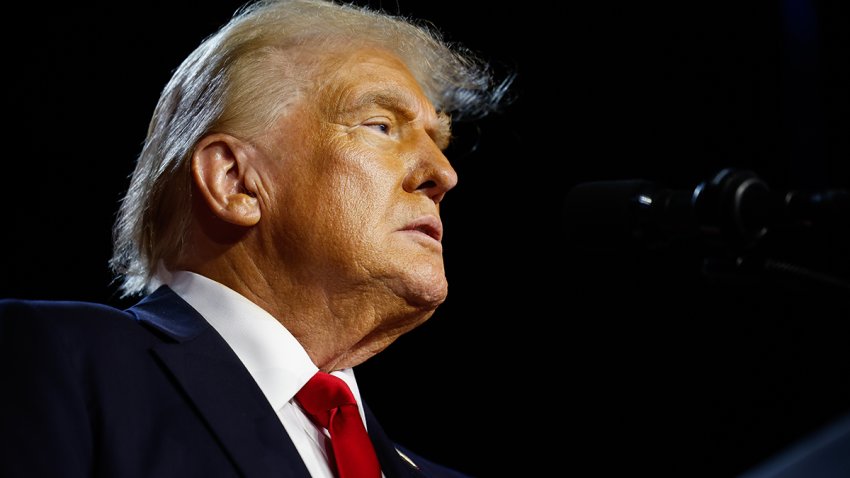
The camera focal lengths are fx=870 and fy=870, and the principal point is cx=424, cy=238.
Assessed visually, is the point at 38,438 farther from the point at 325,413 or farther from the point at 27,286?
the point at 27,286

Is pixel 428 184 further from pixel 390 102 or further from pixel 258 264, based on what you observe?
pixel 258 264

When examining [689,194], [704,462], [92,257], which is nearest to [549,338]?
[704,462]

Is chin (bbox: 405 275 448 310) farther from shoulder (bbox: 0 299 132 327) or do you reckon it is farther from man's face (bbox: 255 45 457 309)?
shoulder (bbox: 0 299 132 327)

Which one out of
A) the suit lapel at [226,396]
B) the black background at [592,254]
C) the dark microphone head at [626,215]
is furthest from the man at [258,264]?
the black background at [592,254]

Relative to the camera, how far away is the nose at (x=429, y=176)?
1.87 metres

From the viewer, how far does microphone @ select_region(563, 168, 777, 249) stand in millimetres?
1170

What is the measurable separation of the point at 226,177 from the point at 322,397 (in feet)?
1.67

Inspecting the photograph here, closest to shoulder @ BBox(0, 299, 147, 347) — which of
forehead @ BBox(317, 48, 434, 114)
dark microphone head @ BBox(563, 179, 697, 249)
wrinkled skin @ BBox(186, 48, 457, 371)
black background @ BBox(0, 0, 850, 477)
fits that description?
wrinkled skin @ BBox(186, 48, 457, 371)

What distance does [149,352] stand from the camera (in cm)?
147

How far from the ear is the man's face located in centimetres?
4

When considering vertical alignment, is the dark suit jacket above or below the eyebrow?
below

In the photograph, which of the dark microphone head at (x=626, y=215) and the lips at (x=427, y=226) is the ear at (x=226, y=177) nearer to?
the lips at (x=427, y=226)

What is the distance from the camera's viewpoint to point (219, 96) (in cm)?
188

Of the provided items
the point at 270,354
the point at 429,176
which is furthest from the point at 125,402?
the point at 429,176
